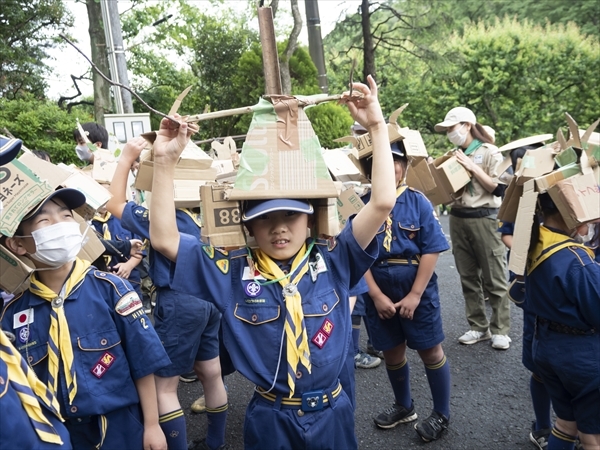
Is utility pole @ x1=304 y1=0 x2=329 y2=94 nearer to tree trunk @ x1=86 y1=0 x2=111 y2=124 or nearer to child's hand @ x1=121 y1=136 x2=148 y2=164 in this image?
tree trunk @ x1=86 y1=0 x2=111 y2=124

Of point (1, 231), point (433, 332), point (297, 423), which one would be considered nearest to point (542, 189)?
point (433, 332)

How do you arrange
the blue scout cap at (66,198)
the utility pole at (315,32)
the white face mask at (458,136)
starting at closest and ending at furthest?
the blue scout cap at (66,198) < the white face mask at (458,136) < the utility pole at (315,32)

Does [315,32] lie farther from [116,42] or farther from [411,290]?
[411,290]

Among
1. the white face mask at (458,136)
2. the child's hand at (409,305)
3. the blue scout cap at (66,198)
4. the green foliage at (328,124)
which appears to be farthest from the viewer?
the green foliage at (328,124)

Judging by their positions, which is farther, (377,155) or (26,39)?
(26,39)

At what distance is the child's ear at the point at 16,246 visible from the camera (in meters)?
2.37

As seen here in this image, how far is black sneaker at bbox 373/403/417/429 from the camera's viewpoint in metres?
4.04

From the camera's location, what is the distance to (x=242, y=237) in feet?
7.50

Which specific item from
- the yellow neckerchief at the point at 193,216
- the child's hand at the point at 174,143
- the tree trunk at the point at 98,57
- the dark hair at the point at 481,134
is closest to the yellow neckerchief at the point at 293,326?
the child's hand at the point at 174,143

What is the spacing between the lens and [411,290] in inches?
148

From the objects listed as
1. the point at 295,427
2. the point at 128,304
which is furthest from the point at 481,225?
the point at 128,304

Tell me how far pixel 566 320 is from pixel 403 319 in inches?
48.8

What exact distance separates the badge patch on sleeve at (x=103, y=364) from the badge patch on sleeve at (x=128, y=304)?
7.5 inches

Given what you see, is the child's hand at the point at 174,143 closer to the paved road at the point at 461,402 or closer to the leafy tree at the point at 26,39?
the paved road at the point at 461,402
